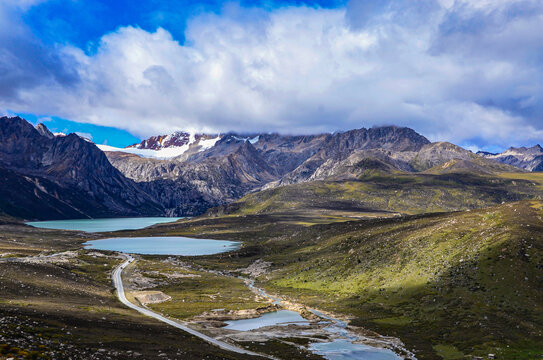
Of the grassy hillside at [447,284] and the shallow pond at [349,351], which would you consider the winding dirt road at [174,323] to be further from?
the grassy hillside at [447,284]

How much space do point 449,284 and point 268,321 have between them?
48.6m

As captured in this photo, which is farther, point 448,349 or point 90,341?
point 448,349

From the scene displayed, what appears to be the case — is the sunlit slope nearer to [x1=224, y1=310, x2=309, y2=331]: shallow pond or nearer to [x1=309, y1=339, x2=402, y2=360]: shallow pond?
[x1=309, y1=339, x2=402, y2=360]: shallow pond

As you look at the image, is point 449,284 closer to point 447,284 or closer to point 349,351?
point 447,284

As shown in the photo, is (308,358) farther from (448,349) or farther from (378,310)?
(378,310)

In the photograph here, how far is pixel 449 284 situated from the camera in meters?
104

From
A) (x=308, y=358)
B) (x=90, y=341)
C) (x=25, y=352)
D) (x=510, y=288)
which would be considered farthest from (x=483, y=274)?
(x=25, y=352)

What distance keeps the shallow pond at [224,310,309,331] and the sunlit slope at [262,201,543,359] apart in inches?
533

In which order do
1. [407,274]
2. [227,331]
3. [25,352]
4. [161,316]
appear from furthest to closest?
[407,274] < [161,316] < [227,331] < [25,352]

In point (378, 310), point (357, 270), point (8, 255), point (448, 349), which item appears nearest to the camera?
point (448, 349)

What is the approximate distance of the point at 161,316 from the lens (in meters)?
97.8

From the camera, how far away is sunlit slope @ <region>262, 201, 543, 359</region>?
7717 centimetres

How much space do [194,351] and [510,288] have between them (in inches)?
2918

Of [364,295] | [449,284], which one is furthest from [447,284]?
[364,295]
